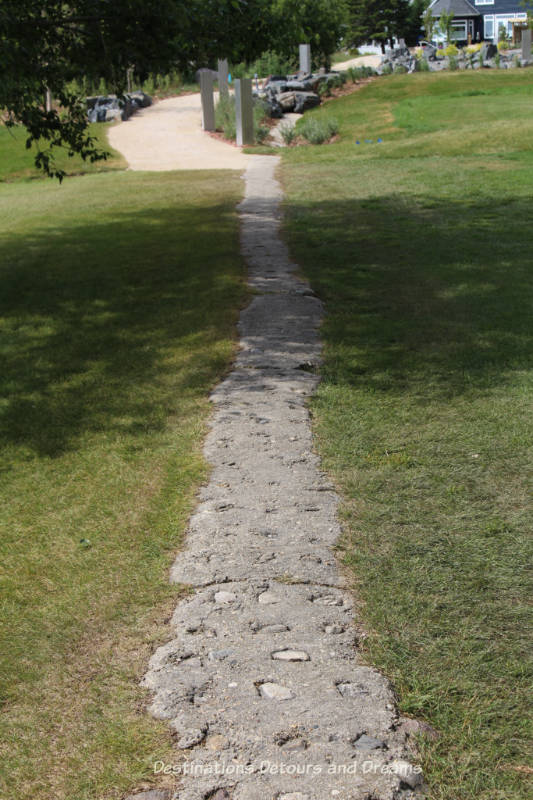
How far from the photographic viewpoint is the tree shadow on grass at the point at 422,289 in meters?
5.22

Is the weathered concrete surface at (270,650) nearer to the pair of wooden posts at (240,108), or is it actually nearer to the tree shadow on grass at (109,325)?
the tree shadow on grass at (109,325)

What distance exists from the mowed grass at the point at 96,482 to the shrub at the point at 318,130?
11.3 meters

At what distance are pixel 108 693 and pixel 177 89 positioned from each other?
118ft

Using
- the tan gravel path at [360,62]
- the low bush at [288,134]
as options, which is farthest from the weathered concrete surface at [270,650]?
the tan gravel path at [360,62]

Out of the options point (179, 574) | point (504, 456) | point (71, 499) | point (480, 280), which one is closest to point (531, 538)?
point (504, 456)

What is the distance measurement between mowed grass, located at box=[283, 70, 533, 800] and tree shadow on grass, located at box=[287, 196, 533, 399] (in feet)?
0.06

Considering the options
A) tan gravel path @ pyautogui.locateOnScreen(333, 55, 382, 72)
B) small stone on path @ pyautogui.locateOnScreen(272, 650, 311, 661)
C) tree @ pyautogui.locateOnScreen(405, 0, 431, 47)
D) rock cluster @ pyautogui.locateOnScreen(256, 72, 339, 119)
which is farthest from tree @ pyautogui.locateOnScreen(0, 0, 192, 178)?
tree @ pyautogui.locateOnScreen(405, 0, 431, 47)

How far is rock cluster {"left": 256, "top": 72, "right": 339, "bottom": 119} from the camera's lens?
79.0 feet

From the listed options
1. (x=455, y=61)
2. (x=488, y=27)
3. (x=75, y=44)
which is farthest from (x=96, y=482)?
(x=488, y=27)

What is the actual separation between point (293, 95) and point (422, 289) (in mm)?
19581

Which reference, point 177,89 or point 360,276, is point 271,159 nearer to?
point 360,276

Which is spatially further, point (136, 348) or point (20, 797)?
point (136, 348)

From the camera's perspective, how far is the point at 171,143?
21.5 metres

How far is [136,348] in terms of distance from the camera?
597cm
